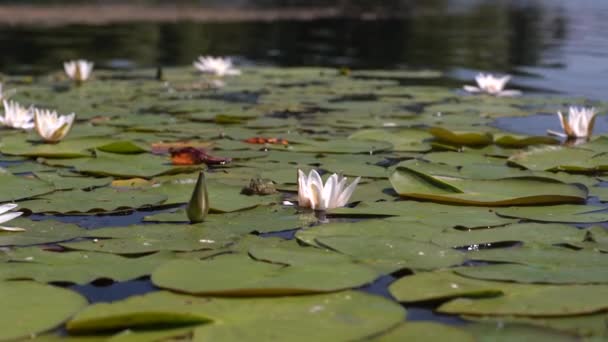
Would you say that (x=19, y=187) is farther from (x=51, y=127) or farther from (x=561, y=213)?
(x=561, y=213)

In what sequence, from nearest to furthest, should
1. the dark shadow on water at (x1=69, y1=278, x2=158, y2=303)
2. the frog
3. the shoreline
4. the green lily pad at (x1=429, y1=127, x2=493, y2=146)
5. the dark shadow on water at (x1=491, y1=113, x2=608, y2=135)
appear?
the dark shadow on water at (x1=69, y1=278, x2=158, y2=303), the frog, the green lily pad at (x1=429, y1=127, x2=493, y2=146), the dark shadow on water at (x1=491, y1=113, x2=608, y2=135), the shoreline

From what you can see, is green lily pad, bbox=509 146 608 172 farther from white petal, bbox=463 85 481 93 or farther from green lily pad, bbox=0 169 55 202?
white petal, bbox=463 85 481 93

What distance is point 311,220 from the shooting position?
246cm

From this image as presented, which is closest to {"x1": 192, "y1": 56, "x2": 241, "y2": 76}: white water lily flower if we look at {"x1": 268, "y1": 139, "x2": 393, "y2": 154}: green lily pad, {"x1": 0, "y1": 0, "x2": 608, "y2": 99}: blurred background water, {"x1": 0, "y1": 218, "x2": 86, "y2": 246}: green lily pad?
{"x1": 0, "y1": 0, "x2": 608, "y2": 99}: blurred background water

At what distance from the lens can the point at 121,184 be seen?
2949mm

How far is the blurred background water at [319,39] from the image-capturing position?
8.61 metres

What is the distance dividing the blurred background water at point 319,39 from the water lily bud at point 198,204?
14.6 ft

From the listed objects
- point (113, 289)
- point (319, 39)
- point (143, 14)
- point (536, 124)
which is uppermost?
point (143, 14)

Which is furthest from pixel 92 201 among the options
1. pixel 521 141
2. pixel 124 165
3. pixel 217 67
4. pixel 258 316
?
pixel 217 67

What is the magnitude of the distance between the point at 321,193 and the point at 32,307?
1.07 m

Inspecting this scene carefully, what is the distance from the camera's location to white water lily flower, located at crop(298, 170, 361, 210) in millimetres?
2508

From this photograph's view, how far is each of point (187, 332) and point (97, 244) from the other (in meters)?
0.74

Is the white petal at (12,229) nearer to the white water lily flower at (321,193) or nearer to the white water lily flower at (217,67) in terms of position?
the white water lily flower at (321,193)

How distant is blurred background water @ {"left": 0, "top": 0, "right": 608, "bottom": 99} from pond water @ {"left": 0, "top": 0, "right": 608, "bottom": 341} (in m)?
2.55
